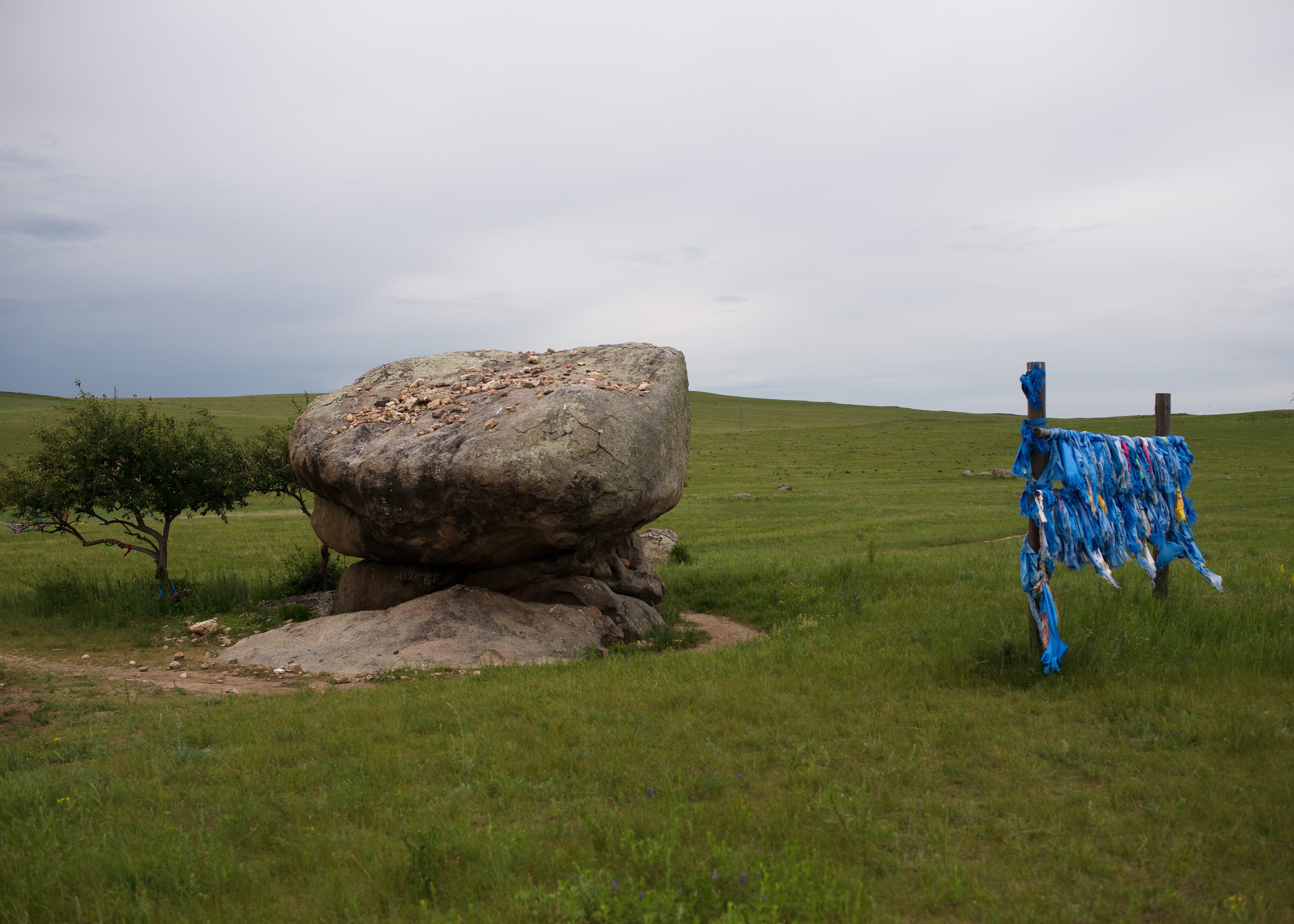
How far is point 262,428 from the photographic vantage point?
738 inches

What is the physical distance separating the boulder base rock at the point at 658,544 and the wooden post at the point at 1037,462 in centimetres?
1274

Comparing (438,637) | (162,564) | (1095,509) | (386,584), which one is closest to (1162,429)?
(1095,509)

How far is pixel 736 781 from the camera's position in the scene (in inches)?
275

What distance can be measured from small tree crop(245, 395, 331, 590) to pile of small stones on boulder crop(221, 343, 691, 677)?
8.48 ft

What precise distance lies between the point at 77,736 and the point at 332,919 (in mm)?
5303

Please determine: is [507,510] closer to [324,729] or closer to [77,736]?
[324,729]

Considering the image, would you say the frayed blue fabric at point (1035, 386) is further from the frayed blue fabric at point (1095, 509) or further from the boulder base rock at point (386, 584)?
the boulder base rock at point (386, 584)

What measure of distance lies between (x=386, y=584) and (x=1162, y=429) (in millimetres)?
13061

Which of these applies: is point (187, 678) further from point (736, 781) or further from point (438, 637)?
point (736, 781)

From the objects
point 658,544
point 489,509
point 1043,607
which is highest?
point 489,509

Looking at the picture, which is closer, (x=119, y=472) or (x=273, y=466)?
(x=119, y=472)

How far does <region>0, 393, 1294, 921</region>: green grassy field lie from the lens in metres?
5.35

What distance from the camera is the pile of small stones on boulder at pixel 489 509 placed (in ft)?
41.3

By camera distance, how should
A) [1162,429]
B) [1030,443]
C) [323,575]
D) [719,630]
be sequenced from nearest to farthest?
1. [1030,443]
2. [1162,429]
3. [719,630]
4. [323,575]
